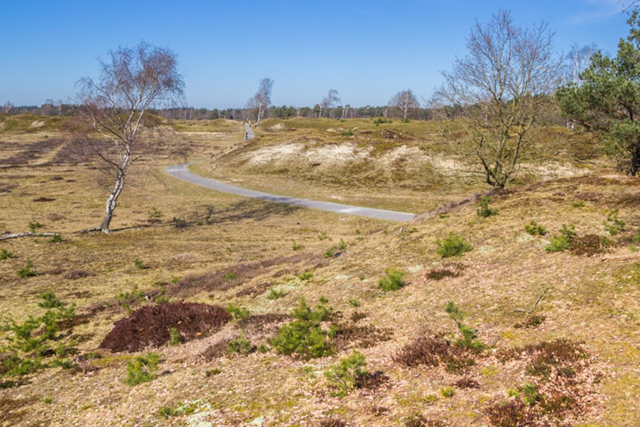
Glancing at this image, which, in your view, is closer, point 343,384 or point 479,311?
point 343,384

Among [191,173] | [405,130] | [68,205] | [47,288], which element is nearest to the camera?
[47,288]

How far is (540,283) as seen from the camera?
1124cm

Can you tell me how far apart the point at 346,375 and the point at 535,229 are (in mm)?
11378

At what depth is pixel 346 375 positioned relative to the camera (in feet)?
26.6

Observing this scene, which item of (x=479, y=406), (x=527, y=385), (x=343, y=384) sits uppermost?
(x=527, y=385)

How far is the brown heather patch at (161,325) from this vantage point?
501 inches

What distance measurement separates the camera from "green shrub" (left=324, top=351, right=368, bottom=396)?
790 cm

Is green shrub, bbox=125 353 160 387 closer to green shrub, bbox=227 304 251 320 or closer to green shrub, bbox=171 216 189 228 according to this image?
green shrub, bbox=227 304 251 320

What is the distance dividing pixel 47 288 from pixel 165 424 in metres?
16.4

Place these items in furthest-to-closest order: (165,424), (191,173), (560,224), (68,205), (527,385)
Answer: (191,173), (68,205), (560,224), (165,424), (527,385)

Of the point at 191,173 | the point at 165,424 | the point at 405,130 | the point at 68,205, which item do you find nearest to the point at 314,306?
the point at 165,424

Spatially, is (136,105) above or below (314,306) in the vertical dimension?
above

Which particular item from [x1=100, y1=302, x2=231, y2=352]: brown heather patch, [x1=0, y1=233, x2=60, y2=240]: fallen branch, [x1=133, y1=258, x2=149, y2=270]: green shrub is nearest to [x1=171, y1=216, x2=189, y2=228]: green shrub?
[x1=0, y1=233, x2=60, y2=240]: fallen branch

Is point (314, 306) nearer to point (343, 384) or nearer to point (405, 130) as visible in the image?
point (343, 384)
